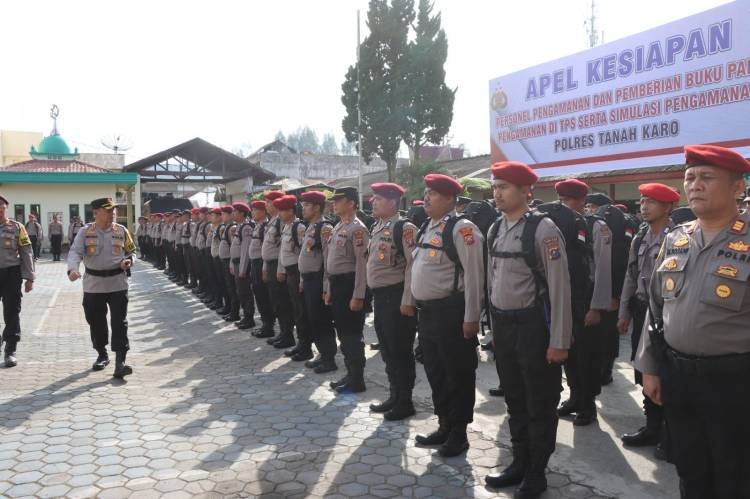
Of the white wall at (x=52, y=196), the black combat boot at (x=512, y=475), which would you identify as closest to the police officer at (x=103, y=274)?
the black combat boot at (x=512, y=475)

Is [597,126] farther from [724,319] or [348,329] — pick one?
[724,319]

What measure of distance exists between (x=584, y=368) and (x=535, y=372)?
1554 mm

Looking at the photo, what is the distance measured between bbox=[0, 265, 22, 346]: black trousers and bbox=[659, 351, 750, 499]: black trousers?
7.24 meters

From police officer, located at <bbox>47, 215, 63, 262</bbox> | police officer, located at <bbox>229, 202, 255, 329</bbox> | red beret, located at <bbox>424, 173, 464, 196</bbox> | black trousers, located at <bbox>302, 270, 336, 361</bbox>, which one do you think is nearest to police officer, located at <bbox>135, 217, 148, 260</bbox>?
police officer, located at <bbox>47, 215, 63, 262</bbox>

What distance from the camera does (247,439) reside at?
4.65m

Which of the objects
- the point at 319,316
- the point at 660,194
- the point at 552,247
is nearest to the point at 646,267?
the point at 660,194

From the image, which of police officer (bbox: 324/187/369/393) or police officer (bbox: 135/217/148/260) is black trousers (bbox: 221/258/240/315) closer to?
police officer (bbox: 324/187/369/393)

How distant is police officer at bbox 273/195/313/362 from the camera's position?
A: 729 centimetres

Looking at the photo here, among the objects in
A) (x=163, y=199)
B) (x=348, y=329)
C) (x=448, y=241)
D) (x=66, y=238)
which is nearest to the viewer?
(x=448, y=241)

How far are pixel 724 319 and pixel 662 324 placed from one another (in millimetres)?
335

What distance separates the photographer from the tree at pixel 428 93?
32.6m

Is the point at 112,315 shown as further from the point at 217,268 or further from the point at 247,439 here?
the point at 217,268

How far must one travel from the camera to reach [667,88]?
13.3 m

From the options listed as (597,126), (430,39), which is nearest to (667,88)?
(597,126)
